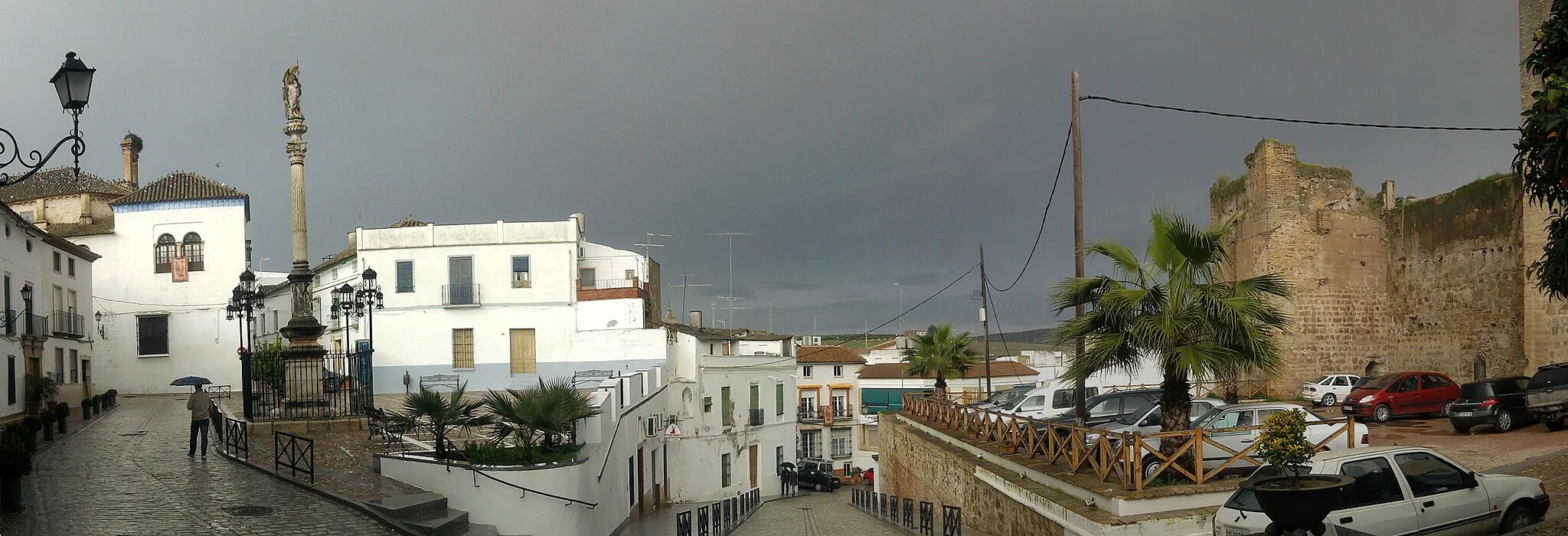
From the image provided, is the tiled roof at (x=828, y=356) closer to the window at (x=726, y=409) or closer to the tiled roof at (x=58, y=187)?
the window at (x=726, y=409)

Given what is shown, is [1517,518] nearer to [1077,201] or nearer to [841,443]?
[1077,201]

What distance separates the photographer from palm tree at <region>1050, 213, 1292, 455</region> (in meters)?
13.1

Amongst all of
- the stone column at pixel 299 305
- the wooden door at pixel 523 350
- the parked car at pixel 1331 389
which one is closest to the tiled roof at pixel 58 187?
the wooden door at pixel 523 350

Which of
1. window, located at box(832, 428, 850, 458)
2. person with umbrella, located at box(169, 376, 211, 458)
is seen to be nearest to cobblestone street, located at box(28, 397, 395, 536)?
person with umbrella, located at box(169, 376, 211, 458)

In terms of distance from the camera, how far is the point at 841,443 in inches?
2409

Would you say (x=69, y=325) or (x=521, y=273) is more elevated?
(x=521, y=273)

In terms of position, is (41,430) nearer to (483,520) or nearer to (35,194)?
(483,520)

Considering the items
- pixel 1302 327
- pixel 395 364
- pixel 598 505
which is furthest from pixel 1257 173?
pixel 395 364

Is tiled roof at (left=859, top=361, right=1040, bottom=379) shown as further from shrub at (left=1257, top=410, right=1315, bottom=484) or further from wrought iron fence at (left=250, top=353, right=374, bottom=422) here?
shrub at (left=1257, top=410, right=1315, bottom=484)

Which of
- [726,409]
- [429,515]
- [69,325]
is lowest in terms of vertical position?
[726,409]

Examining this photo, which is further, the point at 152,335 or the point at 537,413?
the point at 152,335

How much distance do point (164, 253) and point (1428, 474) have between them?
47.0 metres

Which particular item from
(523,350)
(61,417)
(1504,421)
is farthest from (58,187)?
(1504,421)

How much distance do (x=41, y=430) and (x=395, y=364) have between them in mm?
20919
